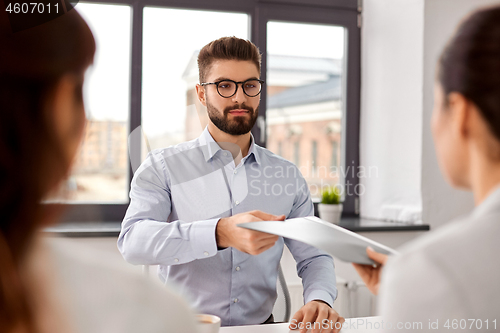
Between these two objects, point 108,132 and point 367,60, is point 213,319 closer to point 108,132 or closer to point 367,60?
point 108,132

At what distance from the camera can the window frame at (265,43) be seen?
270 centimetres

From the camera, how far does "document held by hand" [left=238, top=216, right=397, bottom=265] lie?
2.62ft

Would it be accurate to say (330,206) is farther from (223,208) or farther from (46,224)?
(46,224)

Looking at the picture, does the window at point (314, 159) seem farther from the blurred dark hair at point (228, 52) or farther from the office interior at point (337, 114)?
the blurred dark hair at point (228, 52)

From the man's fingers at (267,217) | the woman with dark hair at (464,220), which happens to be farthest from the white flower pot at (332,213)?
the woman with dark hair at (464,220)

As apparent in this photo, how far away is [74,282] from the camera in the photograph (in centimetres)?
38

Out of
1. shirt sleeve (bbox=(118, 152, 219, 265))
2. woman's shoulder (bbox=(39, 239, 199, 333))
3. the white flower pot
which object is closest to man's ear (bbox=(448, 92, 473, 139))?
woman's shoulder (bbox=(39, 239, 199, 333))

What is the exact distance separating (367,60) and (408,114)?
53 centimetres

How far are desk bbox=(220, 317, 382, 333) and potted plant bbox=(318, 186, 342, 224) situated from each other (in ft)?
4.77

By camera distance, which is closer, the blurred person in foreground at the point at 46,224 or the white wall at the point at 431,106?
the blurred person in foreground at the point at 46,224

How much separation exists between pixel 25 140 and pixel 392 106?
275 centimetres

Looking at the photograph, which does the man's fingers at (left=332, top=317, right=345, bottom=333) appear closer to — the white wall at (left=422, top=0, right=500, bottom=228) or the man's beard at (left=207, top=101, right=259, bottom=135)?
the man's beard at (left=207, top=101, right=259, bottom=135)

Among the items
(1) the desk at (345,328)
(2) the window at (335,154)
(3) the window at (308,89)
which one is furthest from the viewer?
(2) the window at (335,154)

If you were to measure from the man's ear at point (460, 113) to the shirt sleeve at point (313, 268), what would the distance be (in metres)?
0.87
